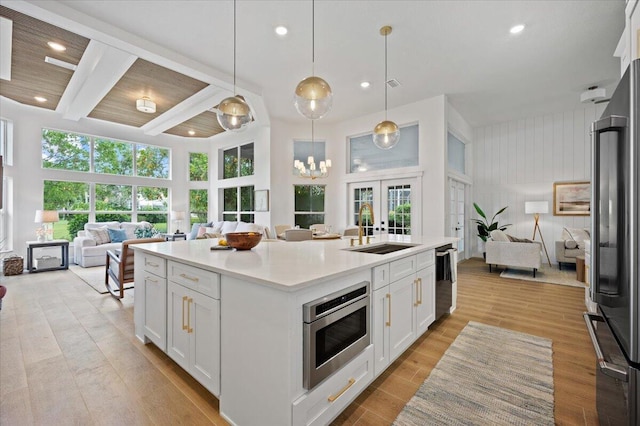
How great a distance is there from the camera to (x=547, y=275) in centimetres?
534

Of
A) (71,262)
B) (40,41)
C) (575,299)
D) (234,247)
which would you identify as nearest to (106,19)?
(40,41)

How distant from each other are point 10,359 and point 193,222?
683 centimetres

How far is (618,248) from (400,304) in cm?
Answer: 134

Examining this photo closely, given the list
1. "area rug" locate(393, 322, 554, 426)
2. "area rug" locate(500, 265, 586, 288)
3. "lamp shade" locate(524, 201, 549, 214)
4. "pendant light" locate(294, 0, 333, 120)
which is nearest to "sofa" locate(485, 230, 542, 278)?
"area rug" locate(500, 265, 586, 288)

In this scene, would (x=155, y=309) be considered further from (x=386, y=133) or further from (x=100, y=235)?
(x=100, y=235)

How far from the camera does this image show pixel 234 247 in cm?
236

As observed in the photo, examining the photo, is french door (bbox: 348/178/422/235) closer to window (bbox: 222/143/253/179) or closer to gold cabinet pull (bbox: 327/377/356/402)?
window (bbox: 222/143/253/179)

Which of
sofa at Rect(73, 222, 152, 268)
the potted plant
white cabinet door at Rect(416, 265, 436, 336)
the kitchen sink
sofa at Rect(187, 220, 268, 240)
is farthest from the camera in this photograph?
sofa at Rect(187, 220, 268, 240)

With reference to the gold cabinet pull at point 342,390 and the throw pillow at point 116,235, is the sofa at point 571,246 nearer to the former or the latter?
the gold cabinet pull at point 342,390

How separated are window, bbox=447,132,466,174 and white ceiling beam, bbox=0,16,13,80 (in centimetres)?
708

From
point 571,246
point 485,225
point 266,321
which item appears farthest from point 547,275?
point 266,321

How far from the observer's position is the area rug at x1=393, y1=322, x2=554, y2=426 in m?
1.65

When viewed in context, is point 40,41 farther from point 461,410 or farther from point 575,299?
point 575,299

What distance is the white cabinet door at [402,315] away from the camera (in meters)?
2.05
